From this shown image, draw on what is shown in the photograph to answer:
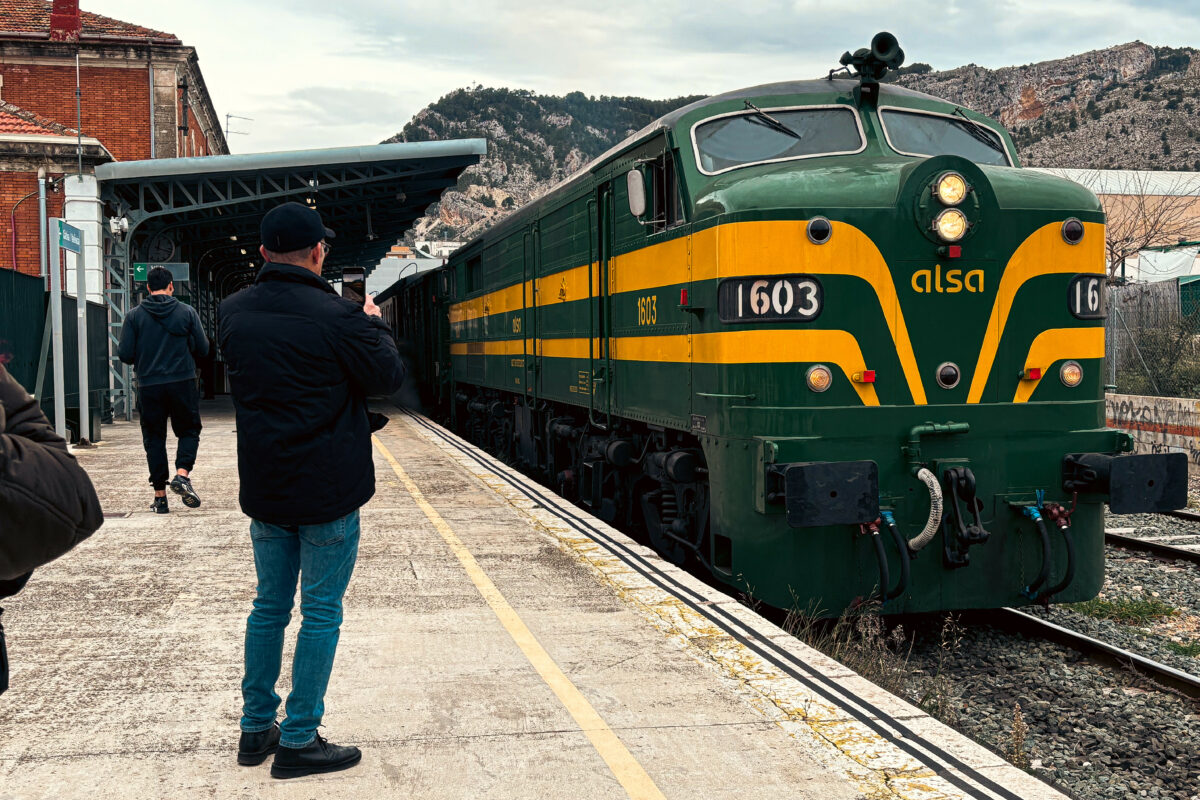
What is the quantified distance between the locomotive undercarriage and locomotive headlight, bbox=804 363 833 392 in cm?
124

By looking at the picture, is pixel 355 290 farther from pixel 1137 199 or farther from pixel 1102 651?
pixel 1137 199

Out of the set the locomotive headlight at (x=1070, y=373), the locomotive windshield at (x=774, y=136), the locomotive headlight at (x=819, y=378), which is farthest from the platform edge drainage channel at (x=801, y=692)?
the locomotive windshield at (x=774, y=136)

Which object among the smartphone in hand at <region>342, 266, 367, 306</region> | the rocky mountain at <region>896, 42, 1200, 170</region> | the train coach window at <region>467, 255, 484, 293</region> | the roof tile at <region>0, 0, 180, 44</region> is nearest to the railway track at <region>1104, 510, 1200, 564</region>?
the smartphone in hand at <region>342, 266, 367, 306</region>

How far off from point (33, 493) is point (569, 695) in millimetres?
3069

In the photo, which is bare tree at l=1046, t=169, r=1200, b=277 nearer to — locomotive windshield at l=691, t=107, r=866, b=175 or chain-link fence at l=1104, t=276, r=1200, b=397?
chain-link fence at l=1104, t=276, r=1200, b=397

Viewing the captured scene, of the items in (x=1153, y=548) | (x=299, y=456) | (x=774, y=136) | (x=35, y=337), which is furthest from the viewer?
(x=35, y=337)

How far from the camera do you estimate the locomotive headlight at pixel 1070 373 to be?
270 inches

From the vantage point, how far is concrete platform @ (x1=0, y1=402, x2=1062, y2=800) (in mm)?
3801

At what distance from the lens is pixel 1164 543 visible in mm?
10375

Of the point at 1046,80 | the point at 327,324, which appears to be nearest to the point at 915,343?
the point at 327,324

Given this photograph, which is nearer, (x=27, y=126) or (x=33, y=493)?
(x=33, y=493)

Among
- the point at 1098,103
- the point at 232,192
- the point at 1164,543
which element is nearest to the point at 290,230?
the point at 1164,543

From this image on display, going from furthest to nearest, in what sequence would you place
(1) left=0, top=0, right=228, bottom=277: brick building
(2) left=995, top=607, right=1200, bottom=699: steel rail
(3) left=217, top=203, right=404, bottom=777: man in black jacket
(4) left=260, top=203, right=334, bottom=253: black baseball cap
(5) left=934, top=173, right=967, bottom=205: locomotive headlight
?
1. (1) left=0, top=0, right=228, bottom=277: brick building
2. (5) left=934, top=173, right=967, bottom=205: locomotive headlight
3. (2) left=995, top=607, right=1200, bottom=699: steel rail
4. (4) left=260, top=203, right=334, bottom=253: black baseball cap
5. (3) left=217, top=203, right=404, bottom=777: man in black jacket

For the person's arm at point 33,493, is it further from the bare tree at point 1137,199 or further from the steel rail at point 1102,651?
the bare tree at point 1137,199
